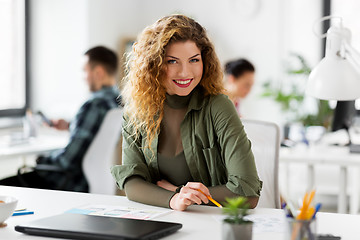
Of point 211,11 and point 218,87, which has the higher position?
point 211,11

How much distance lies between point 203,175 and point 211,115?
21cm

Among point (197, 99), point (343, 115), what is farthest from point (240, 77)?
point (197, 99)

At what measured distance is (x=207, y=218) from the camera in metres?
1.51

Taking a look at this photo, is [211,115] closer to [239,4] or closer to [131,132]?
[131,132]

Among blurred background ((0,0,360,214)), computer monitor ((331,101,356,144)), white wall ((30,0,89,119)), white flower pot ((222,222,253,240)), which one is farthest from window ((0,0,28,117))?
white flower pot ((222,222,253,240))

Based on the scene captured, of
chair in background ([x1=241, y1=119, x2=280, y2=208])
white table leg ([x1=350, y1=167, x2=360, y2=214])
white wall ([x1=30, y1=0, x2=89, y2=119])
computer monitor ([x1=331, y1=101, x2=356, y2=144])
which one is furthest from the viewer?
white wall ([x1=30, y1=0, x2=89, y2=119])

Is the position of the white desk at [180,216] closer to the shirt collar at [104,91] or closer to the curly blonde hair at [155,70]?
the curly blonde hair at [155,70]

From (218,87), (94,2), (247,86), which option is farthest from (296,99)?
(218,87)

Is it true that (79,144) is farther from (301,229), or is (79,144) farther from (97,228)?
(301,229)

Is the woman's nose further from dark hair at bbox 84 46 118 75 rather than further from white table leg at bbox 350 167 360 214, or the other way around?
white table leg at bbox 350 167 360 214

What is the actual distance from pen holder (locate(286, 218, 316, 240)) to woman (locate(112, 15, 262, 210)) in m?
0.69

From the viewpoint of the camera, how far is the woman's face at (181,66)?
1.81 m

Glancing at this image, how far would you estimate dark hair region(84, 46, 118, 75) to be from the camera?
3.41m

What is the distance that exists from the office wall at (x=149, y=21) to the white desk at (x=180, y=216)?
3045 millimetres
